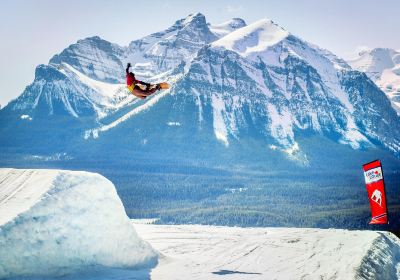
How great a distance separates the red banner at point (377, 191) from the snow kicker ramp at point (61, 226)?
18130mm

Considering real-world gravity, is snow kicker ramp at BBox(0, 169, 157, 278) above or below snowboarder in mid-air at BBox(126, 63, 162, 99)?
below

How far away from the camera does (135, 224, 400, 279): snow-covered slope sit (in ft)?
129

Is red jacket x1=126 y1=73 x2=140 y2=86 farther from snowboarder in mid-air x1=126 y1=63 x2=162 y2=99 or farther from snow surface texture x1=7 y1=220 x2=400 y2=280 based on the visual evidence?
snow surface texture x1=7 y1=220 x2=400 y2=280

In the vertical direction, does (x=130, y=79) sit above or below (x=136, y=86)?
above

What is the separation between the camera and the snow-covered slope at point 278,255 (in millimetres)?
39219

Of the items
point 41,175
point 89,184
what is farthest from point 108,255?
point 41,175

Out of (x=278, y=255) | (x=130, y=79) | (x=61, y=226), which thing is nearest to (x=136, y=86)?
(x=130, y=79)

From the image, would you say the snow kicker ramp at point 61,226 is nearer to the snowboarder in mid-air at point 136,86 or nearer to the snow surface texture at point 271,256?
the snow surface texture at point 271,256

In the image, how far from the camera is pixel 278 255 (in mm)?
44250

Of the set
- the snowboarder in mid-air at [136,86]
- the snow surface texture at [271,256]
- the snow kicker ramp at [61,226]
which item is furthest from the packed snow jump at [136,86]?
the snow surface texture at [271,256]

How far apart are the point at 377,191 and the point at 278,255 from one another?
11.8m

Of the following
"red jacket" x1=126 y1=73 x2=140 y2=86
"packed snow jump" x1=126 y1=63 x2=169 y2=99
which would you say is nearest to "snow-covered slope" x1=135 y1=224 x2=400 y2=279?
"packed snow jump" x1=126 y1=63 x2=169 y2=99

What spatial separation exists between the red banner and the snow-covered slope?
498cm

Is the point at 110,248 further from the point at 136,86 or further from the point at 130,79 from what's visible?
the point at 130,79
